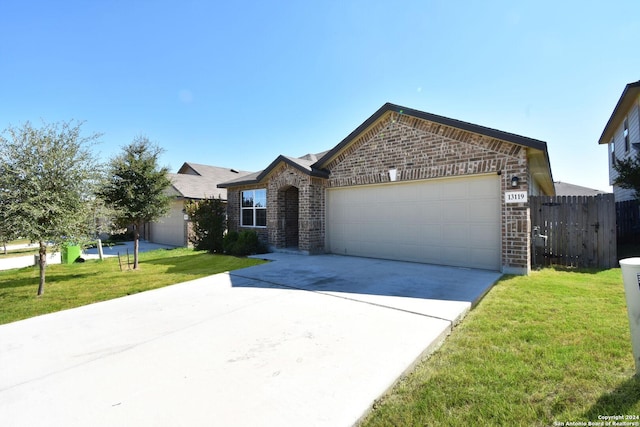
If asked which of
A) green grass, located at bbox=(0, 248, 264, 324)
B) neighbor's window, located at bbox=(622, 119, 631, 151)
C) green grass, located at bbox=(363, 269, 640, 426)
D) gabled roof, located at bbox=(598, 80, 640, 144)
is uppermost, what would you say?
gabled roof, located at bbox=(598, 80, 640, 144)

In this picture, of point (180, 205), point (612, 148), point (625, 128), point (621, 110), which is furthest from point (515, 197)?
point (612, 148)

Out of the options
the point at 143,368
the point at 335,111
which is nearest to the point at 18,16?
the point at 143,368

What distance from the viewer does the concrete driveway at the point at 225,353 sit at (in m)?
2.40

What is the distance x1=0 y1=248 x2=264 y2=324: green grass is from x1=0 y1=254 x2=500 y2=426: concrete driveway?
29.2 inches

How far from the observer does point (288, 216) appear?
494 inches

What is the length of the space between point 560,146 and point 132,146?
18.5 meters

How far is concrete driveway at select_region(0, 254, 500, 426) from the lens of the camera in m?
2.40

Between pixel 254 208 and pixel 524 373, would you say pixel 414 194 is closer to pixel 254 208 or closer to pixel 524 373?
pixel 524 373

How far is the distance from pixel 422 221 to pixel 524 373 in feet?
21.1

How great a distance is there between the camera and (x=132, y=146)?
30.4ft

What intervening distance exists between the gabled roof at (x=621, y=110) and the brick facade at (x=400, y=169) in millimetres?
8881

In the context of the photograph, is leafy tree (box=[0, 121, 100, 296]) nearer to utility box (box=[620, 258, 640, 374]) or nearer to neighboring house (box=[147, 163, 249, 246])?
neighboring house (box=[147, 163, 249, 246])

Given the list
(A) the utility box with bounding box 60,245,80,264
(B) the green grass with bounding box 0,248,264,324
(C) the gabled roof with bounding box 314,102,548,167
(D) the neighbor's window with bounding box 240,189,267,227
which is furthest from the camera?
(D) the neighbor's window with bounding box 240,189,267,227

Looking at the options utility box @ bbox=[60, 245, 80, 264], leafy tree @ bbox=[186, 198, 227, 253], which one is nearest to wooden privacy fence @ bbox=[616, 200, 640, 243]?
leafy tree @ bbox=[186, 198, 227, 253]
